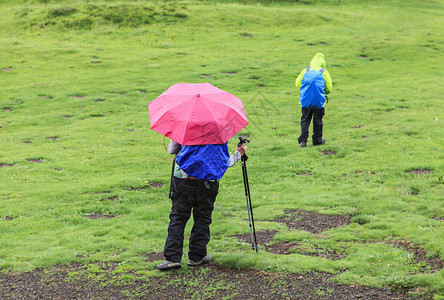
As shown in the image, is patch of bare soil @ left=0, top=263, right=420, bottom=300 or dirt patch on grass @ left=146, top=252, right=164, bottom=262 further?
dirt patch on grass @ left=146, top=252, right=164, bottom=262

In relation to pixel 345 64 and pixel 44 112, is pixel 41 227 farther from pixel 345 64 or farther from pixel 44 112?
pixel 345 64

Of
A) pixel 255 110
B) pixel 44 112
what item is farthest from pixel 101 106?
→ pixel 255 110

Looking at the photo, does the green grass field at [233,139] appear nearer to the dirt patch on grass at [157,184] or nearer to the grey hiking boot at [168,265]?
the dirt patch on grass at [157,184]

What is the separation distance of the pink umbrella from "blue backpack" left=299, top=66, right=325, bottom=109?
9.90 meters

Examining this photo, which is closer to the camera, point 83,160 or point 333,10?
point 83,160

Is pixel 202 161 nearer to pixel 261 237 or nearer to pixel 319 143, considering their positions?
pixel 261 237

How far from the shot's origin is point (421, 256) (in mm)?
8547

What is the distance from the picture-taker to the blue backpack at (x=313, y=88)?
17719mm

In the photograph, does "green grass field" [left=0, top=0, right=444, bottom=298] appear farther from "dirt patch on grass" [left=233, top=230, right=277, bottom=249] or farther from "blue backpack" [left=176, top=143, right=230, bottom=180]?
"blue backpack" [left=176, top=143, right=230, bottom=180]

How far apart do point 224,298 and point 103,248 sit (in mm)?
3794

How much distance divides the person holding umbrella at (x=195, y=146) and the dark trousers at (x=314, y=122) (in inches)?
406

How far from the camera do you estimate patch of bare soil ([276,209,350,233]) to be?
1107 cm

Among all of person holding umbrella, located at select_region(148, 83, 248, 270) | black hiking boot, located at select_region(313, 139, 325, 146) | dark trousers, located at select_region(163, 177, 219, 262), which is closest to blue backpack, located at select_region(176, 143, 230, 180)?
person holding umbrella, located at select_region(148, 83, 248, 270)

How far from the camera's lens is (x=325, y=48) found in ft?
131
